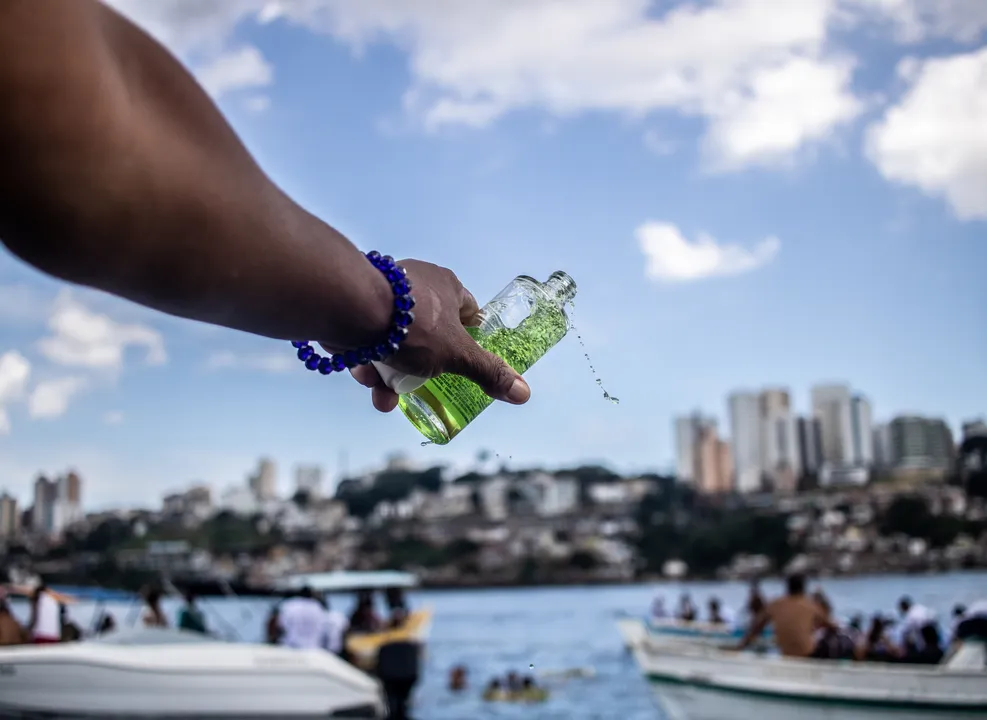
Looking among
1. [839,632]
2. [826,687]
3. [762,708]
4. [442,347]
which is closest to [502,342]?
[442,347]

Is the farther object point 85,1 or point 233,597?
point 233,597

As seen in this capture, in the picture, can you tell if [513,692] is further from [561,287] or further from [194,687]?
[561,287]

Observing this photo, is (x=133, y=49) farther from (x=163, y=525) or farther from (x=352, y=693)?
(x=163, y=525)

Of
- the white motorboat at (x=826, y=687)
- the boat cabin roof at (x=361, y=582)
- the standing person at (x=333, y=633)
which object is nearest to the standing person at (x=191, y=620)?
the standing person at (x=333, y=633)

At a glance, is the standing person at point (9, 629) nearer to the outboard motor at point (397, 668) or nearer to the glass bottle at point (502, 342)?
the outboard motor at point (397, 668)

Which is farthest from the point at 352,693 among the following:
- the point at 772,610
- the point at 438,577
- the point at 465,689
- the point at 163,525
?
the point at 438,577

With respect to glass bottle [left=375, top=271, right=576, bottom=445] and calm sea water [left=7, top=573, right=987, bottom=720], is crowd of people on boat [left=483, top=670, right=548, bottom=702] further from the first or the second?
glass bottle [left=375, top=271, right=576, bottom=445]
